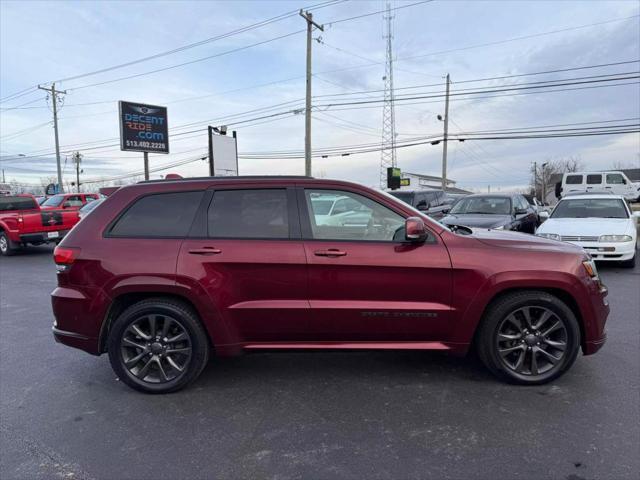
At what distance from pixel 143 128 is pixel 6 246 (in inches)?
504

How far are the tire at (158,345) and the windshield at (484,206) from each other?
8.92 meters

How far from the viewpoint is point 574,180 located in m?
24.7

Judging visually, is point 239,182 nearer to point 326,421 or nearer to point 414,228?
point 414,228

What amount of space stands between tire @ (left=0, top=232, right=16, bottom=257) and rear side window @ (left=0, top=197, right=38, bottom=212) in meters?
0.79

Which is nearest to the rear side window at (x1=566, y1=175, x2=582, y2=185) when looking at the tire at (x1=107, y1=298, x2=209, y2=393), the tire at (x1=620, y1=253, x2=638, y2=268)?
the tire at (x1=620, y1=253, x2=638, y2=268)

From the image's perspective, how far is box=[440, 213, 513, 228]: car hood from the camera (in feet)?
31.1

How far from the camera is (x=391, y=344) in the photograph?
354 cm

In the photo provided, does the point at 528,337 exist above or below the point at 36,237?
below

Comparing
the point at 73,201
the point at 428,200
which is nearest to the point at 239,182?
the point at 428,200

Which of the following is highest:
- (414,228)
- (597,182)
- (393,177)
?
(393,177)

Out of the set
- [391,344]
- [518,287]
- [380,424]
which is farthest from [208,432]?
[518,287]

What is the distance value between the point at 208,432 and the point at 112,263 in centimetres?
155

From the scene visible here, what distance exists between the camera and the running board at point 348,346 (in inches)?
139

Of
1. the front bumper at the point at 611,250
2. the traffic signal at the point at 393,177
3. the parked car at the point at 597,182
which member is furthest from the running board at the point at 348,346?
the traffic signal at the point at 393,177
